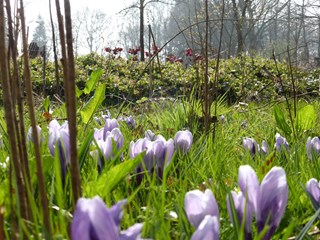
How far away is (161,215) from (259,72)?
9.06 meters

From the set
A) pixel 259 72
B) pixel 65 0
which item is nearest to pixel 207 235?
pixel 65 0

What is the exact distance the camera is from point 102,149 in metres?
1.34

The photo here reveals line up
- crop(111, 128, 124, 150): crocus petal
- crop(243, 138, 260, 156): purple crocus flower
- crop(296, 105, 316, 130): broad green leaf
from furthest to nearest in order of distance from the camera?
1. crop(296, 105, 316, 130): broad green leaf
2. crop(243, 138, 260, 156): purple crocus flower
3. crop(111, 128, 124, 150): crocus petal

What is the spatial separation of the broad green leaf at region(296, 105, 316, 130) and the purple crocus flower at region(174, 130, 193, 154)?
116 centimetres

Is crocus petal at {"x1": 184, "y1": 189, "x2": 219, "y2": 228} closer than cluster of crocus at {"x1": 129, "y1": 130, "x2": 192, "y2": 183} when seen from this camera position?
Yes

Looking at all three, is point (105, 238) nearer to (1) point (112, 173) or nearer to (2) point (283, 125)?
(1) point (112, 173)

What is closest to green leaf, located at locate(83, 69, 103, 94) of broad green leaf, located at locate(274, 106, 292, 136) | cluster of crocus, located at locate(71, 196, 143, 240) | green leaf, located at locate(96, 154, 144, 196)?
broad green leaf, located at locate(274, 106, 292, 136)

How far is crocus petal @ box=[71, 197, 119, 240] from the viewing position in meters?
0.52

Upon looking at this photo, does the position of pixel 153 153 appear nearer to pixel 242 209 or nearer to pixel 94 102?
pixel 242 209

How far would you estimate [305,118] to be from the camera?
254cm

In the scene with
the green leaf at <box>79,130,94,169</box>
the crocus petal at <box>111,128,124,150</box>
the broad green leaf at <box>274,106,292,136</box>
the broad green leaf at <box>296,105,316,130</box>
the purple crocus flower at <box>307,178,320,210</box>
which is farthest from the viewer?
the broad green leaf at <box>296,105,316,130</box>

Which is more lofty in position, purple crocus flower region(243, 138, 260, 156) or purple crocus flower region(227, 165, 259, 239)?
purple crocus flower region(227, 165, 259, 239)

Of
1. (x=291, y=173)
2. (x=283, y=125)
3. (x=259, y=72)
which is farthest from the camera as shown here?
(x=259, y=72)

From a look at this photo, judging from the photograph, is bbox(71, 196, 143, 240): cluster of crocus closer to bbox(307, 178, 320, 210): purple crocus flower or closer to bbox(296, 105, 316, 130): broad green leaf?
bbox(307, 178, 320, 210): purple crocus flower
